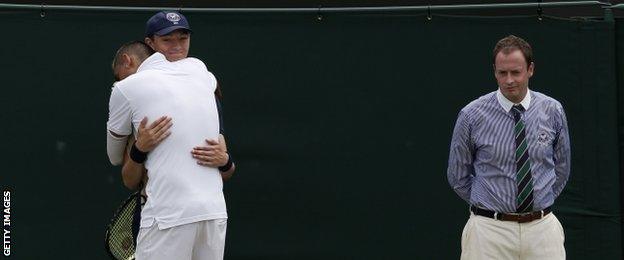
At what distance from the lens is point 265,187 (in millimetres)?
7594

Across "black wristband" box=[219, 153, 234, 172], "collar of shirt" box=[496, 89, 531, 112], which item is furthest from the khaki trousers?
"black wristband" box=[219, 153, 234, 172]

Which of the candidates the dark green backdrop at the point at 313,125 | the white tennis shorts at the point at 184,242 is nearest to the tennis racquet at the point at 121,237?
the white tennis shorts at the point at 184,242

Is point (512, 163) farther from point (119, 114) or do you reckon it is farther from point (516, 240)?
point (119, 114)

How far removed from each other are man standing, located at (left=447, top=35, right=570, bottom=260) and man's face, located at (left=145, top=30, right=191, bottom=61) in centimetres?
151

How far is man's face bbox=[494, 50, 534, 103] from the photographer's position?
19.1 ft

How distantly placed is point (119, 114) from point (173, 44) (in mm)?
464

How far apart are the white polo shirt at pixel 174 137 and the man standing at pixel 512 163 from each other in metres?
1.38

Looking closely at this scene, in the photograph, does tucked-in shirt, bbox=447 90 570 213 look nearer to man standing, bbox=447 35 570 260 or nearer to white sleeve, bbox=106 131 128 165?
man standing, bbox=447 35 570 260

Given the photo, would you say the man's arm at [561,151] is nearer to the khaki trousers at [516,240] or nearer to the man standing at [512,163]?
the man standing at [512,163]

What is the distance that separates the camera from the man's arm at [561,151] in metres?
6.05

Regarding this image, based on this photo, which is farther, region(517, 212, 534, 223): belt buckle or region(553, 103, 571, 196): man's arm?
region(553, 103, 571, 196): man's arm

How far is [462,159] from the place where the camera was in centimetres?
605

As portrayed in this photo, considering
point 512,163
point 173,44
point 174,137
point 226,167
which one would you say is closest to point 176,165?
point 174,137

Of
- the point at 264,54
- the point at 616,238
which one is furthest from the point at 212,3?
the point at 616,238
